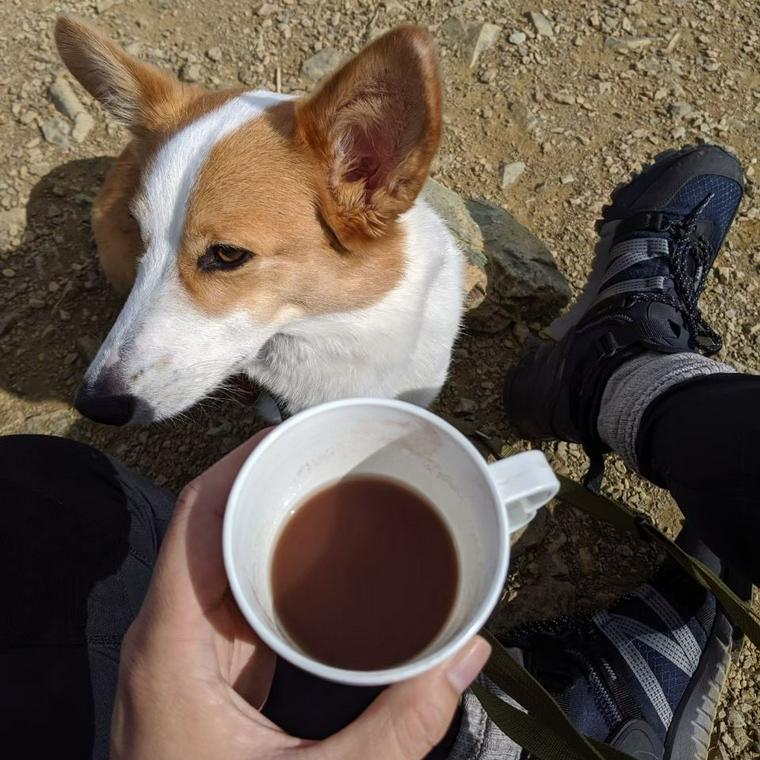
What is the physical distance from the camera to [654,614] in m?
2.05

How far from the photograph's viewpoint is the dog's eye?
1.52 meters

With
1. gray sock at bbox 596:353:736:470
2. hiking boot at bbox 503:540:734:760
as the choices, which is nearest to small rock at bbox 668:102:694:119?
gray sock at bbox 596:353:736:470

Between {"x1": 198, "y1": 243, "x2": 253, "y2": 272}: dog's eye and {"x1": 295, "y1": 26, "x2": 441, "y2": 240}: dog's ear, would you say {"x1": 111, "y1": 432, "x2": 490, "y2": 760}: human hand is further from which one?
{"x1": 295, "y1": 26, "x2": 441, "y2": 240}: dog's ear

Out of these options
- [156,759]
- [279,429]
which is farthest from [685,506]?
[156,759]

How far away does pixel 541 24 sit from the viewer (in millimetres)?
3080

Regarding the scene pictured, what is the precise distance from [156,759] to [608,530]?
1816mm

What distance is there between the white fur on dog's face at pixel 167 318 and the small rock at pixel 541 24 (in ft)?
6.97

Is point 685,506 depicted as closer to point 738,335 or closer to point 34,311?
point 738,335

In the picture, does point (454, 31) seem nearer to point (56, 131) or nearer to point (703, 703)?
point (56, 131)

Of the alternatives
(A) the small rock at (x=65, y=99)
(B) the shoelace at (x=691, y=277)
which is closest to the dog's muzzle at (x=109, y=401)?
(B) the shoelace at (x=691, y=277)

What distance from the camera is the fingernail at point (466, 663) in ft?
2.89

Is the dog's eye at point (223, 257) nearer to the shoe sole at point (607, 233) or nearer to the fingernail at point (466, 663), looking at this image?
the fingernail at point (466, 663)

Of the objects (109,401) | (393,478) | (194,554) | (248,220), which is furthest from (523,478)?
(109,401)

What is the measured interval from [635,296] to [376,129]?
1.39 m
